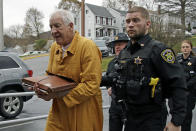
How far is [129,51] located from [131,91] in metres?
0.45

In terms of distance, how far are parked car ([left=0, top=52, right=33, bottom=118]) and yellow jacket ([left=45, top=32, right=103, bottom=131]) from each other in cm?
425

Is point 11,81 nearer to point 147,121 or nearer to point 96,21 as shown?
point 147,121

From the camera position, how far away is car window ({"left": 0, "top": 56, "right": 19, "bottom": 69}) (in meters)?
7.05

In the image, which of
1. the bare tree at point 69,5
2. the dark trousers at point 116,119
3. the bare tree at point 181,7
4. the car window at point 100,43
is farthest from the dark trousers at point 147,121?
the bare tree at point 69,5

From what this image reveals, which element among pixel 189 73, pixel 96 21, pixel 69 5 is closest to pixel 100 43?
pixel 189 73

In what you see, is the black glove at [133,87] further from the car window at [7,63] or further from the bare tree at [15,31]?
the bare tree at [15,31]

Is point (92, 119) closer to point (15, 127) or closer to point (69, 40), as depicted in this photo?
point (69, 40)

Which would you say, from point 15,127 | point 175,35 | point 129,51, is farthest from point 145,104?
point 175,35

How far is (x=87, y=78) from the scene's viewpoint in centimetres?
243

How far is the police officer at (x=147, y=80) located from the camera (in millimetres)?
2164

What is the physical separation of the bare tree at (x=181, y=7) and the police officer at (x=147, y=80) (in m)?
36.7

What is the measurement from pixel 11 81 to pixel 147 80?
18.4ft

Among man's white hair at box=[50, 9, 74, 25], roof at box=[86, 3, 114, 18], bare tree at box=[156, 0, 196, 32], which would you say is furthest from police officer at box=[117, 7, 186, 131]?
roof at box=[86, 3, 114, 18]

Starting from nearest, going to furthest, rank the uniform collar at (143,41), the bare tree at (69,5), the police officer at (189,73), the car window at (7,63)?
the uniform collar at (143,41) < the police officer at (189,73) < the car window at (7,63) < the bare tree at (69,5)
